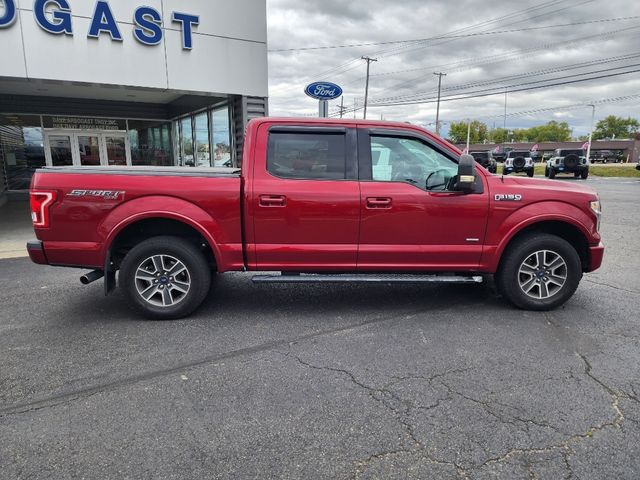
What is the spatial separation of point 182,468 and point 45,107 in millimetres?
16091

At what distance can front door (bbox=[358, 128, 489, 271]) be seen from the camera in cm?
436

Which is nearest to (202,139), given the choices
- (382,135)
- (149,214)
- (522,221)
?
(149,214)

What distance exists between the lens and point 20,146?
15.2 metres

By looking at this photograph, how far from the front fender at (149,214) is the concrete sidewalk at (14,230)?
436cm

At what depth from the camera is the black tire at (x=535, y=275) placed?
14.9 feet

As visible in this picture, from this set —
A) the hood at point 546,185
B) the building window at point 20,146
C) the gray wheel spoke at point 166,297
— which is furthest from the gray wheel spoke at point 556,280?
the building window at point 20,146

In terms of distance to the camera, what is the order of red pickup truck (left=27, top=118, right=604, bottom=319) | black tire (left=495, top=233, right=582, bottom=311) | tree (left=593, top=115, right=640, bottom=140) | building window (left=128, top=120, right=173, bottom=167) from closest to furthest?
1. red pickup truck (left=27, top=118, right=604, bottom=319)
2. black tire (left=495, top=233, right=582, bottom=311)
3. building window (left=128, top=120, right=173, bottom=167)
4. tree (left=593, top=115, right=640, bottom=140)

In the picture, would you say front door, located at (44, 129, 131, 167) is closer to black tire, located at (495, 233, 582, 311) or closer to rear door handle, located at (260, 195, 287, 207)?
rear door handle, located at (260, 195, 287, 207)

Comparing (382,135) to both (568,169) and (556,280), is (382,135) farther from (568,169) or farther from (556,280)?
(568,169)

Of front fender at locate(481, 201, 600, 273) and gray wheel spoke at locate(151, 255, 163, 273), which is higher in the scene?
front fender at locate(481, 201, 600, 273)

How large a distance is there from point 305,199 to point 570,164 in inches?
1137

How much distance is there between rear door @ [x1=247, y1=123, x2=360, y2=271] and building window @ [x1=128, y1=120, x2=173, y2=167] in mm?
13511

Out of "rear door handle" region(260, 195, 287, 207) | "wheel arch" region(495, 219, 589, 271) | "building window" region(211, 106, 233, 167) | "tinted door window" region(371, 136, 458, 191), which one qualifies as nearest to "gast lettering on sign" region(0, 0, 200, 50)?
"building window" region(211, 106, 233, 167)

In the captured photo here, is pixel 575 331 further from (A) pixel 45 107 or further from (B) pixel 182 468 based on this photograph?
(A) pixel 45 107
